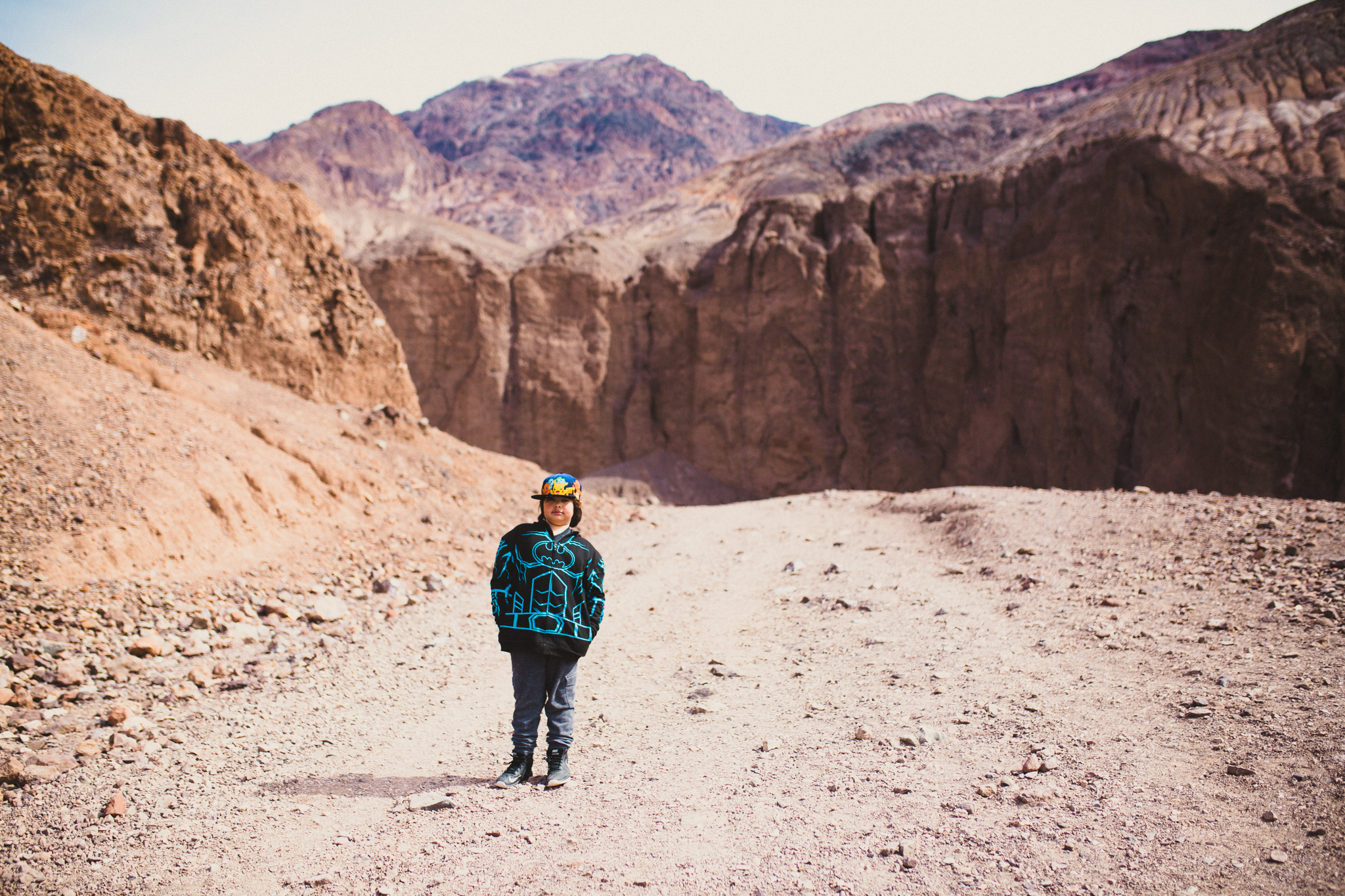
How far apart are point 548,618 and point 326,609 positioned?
12.9ft

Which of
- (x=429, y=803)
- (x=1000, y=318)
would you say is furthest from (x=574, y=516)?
(x=1000, y=318)

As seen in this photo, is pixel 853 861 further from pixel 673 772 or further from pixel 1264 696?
pixel 1264 696

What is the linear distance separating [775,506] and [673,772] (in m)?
11.4

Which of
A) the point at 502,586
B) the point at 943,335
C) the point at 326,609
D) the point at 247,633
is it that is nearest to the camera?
the point at 502,586

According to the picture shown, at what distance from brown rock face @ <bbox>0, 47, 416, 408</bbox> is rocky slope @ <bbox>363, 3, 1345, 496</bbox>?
15.9m

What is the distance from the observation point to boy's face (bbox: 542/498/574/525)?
12.0 feet

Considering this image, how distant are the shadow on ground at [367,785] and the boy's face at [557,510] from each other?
4.25 feet

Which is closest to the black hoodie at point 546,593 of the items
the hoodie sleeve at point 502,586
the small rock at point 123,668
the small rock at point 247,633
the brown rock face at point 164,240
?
the hoodie sleeve at point 502,586

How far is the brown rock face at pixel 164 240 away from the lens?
909 cm

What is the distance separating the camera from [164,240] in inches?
391

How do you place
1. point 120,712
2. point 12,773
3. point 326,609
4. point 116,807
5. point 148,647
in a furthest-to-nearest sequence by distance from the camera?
point 326,609, point 148,647, point 120,712, point 12,773, point 116,807

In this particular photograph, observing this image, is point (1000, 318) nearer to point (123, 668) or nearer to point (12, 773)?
point (123, 668)

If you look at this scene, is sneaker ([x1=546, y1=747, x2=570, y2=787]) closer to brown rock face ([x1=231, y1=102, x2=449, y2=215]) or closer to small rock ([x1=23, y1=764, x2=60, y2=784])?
small rock ([x1=23, y1=764, x2=60, y2=784])

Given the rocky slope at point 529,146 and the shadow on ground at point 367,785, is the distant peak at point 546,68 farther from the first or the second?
the shadow on ground at point 367,785
